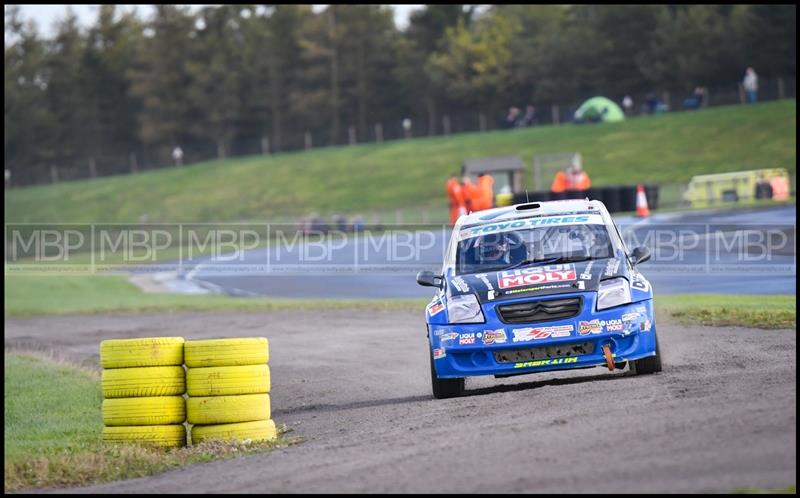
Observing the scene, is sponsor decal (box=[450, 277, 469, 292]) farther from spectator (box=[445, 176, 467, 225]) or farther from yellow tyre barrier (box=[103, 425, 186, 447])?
spectator (box=[445, 176, 467, 225])

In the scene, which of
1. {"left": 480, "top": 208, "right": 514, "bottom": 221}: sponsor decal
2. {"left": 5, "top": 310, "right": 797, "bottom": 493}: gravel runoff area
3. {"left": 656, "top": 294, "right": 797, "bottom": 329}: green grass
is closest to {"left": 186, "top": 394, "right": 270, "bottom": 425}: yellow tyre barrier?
{"left": 5, "top": 310, "right": 797, "bottom": 493}: gravel runoff area

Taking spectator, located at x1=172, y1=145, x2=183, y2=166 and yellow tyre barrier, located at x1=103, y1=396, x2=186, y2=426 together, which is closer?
yellow tyre barrier, located at x1=103, y1=396, x2=186, y2=426

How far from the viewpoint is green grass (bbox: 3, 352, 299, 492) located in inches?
347

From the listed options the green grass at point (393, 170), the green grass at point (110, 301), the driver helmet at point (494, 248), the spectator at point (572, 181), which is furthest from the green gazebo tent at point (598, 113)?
the driver helmet at point (494, 248)

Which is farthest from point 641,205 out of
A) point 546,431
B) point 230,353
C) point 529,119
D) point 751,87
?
point 529,119

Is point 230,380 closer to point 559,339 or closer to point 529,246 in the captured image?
point 559,339

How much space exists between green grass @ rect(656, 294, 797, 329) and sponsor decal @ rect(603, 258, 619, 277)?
4294 mm

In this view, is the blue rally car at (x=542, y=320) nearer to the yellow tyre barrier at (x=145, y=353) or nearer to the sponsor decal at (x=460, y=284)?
the sponsor decal at (x=460, y=284)

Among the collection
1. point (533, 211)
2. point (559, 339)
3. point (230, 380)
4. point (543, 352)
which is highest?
point (533, 211)

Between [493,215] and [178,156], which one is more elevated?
[178,156]

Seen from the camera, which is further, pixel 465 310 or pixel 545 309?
pixel 465 310

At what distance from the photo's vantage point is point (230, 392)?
10242 millimetres

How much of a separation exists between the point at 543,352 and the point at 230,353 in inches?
99.8

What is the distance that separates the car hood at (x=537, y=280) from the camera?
11109 millimetres
